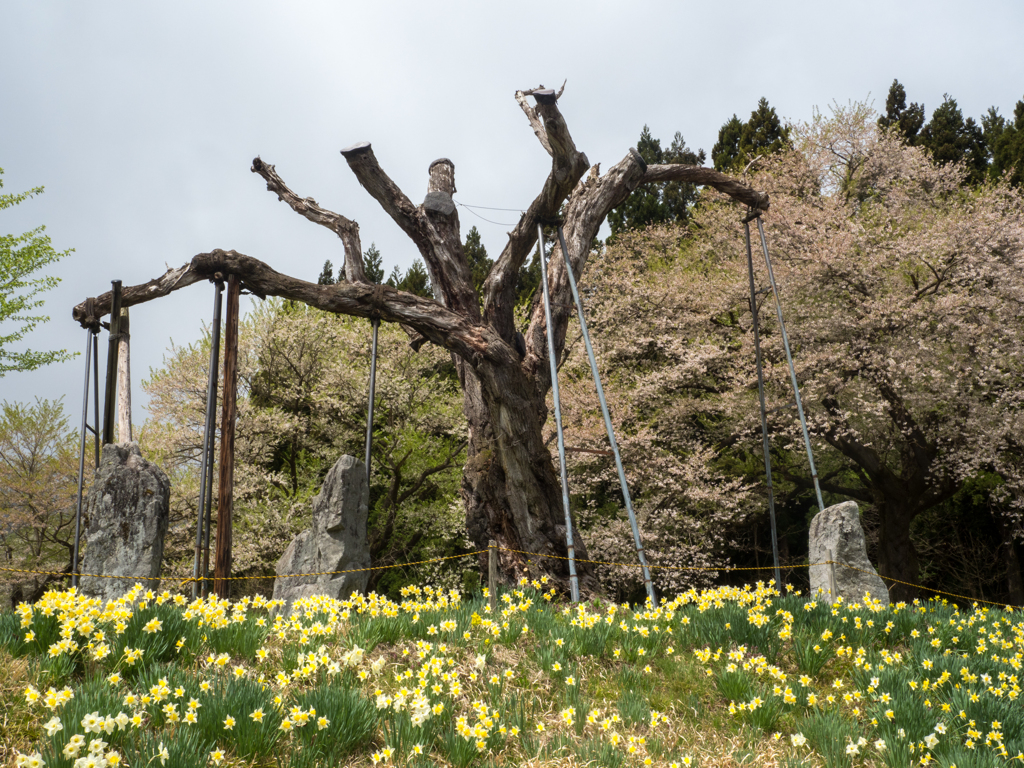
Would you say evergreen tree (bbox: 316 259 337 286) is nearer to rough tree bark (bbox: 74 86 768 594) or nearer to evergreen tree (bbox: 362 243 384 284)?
evergreen tree (bbox: 362 243 384 284)

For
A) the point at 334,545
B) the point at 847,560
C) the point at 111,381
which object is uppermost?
the point at 111,381

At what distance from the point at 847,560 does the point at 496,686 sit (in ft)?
12.0

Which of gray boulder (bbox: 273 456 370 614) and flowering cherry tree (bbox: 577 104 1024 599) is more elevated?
flowering cherry tree (bbox: 577 104 1024 599)

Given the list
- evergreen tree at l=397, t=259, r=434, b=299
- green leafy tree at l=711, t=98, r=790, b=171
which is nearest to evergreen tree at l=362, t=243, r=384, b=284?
evergreen tree at l=397, t=259, r=434, b=299

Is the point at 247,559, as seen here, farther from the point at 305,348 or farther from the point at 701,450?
the point at 701,450

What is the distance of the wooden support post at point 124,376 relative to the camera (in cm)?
713

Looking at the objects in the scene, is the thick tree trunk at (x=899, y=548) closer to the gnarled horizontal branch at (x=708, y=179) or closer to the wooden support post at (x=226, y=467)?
the gnarled horizontal branch at (x=708, y=179)

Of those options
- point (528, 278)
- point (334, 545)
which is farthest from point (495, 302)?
point (528, 278)

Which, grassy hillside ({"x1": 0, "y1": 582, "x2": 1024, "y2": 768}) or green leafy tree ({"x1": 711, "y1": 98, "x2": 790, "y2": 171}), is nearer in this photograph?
grassy hillside ({"x1": 0, "y1": 582, "x2": 1024, "y2": 768})

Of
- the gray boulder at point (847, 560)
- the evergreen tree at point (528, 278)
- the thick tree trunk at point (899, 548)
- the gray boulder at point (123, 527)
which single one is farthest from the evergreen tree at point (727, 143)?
the gray boulder at point (123, 527)

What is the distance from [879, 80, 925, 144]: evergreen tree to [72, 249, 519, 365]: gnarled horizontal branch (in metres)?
20.2

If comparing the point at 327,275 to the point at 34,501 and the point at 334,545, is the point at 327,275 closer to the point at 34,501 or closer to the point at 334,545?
the point at 34,501

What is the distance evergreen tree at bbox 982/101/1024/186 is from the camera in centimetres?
1817

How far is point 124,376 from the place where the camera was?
721cm
